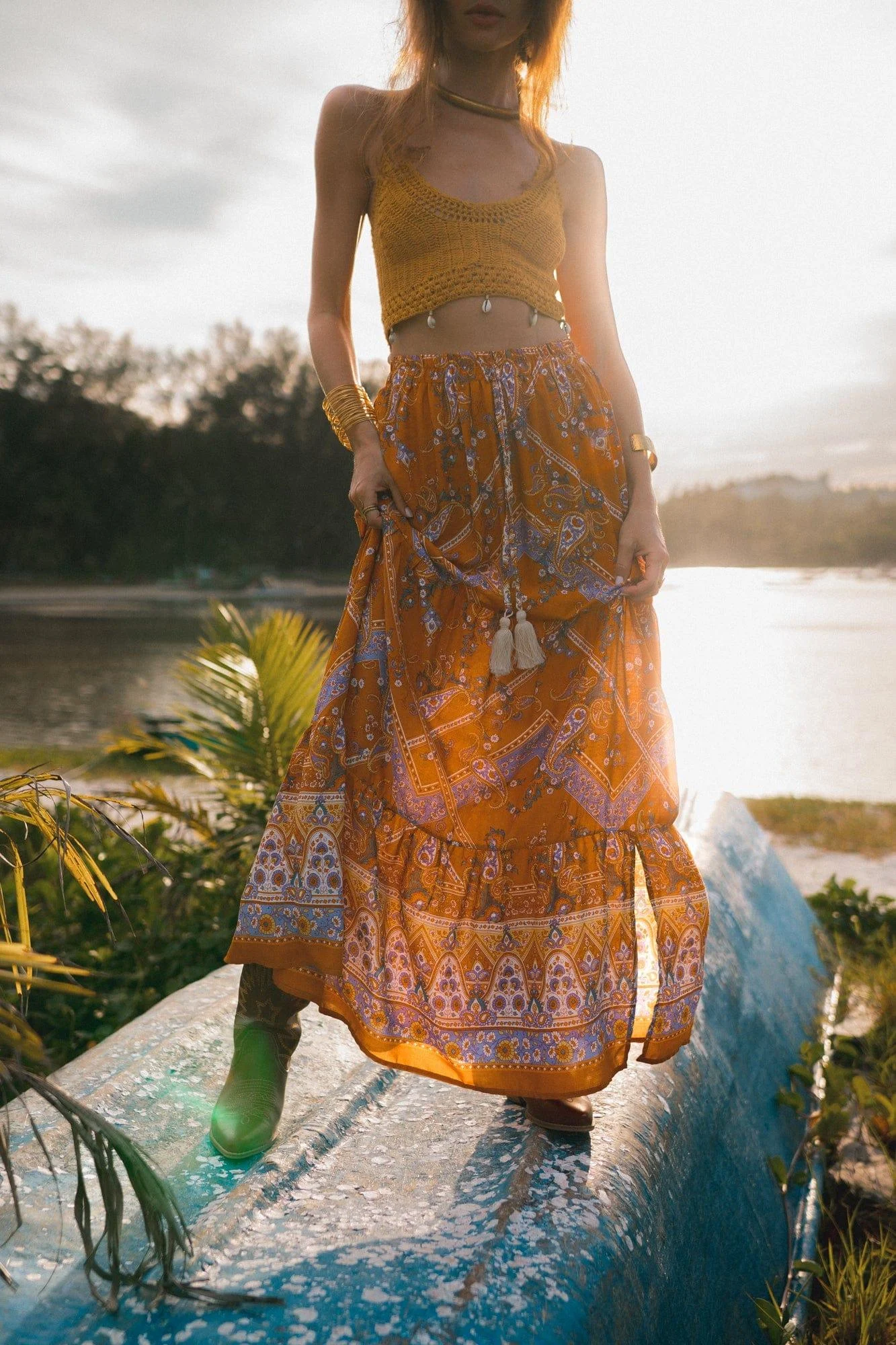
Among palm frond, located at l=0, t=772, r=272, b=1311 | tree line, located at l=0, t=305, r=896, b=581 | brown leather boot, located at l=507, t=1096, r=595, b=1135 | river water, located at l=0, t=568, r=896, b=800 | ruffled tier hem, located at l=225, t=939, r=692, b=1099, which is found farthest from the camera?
tree line, located at l=0, t=305, r=896, b=581

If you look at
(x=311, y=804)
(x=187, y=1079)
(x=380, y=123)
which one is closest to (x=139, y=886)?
(x=187, y=1079)

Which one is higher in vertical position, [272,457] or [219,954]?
[272,457]

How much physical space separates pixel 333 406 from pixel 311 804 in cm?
70

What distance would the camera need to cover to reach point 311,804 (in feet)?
5.54

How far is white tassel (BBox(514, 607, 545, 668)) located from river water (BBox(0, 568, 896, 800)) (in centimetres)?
79

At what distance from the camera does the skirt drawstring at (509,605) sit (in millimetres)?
1653

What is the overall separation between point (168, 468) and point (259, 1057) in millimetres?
49564

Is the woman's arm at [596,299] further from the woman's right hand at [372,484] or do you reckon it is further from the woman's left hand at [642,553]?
the woman's right hand at [372,484]

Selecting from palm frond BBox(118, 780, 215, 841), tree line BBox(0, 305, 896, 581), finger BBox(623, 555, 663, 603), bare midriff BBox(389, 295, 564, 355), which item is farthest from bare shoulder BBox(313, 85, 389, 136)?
tree line BBox(0, 305, 896, 581)

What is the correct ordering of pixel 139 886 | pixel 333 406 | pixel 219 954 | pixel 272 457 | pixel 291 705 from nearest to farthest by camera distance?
pixel 333 406
pixel 219 954
pixel 291 705
pixel 139 886
pixel 272 457

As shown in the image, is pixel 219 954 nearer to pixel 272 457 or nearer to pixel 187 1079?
pixel 187 1079

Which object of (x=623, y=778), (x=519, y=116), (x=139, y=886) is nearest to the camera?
(x=623, y=778)

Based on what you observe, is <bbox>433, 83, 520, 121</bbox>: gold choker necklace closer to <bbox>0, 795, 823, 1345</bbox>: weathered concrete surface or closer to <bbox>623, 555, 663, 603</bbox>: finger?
<bbox>623, 555, 663, 603</bbox>: finger

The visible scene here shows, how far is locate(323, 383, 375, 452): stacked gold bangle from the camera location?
182cm
